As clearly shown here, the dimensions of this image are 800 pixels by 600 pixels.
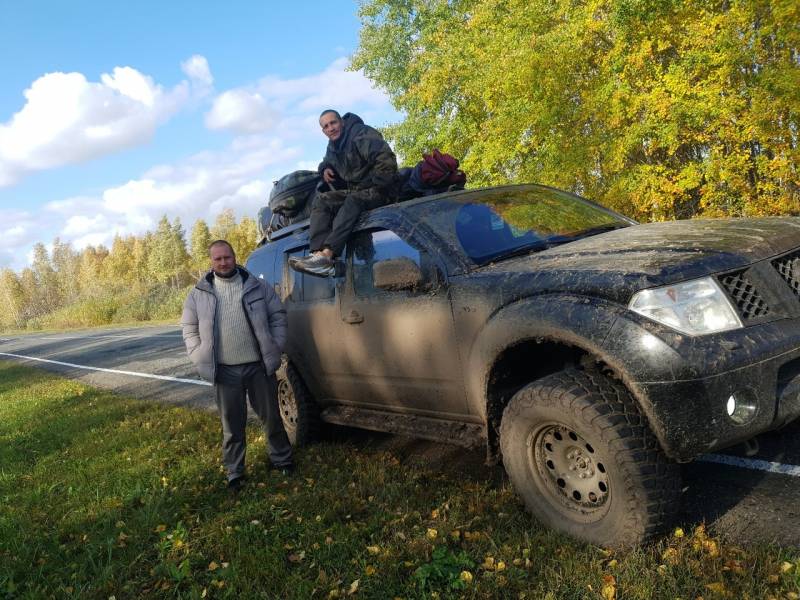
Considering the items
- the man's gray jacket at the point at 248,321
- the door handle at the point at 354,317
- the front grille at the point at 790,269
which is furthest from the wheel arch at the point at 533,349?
the man's gray jacket at the point at 248,321

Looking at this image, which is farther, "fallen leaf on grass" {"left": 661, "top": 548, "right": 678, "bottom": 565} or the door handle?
the door handle

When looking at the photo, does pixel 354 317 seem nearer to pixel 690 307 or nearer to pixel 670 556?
pixel 690 307

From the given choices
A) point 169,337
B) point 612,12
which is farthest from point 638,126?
point 169,337

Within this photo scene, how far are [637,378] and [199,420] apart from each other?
5.77 m

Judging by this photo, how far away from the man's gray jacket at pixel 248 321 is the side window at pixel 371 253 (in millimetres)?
847

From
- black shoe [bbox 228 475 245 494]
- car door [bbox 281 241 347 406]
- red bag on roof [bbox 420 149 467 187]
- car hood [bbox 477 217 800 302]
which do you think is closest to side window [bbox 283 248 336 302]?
car door [bbox 281 241 347 406]

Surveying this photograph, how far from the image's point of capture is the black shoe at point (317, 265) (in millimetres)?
4531

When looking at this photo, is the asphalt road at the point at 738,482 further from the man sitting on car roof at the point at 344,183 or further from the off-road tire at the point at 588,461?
the man sitting on car roof at the point at 344,183

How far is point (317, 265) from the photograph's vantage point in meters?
4.55

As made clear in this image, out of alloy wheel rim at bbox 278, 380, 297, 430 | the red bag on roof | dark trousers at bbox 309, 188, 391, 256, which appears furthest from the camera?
alloy wheel rim at bbox 278, 380, 297, 430

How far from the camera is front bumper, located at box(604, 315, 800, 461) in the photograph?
99.4 inches

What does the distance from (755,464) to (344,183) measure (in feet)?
11.9

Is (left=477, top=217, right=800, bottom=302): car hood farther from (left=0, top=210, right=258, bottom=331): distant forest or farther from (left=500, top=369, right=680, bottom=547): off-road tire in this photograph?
(left=0, top=210, right=258, bottom=331): distant forest

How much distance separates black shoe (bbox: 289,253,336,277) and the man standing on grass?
512 millimetres
